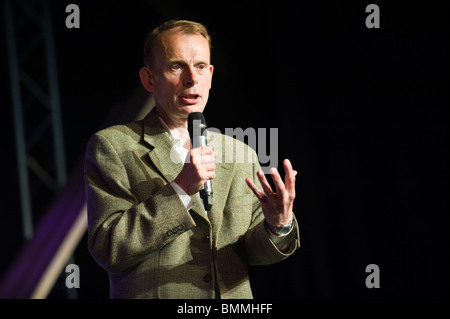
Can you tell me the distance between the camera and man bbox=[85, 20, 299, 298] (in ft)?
5.03

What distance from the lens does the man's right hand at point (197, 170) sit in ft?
4.89

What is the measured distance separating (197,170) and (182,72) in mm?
423

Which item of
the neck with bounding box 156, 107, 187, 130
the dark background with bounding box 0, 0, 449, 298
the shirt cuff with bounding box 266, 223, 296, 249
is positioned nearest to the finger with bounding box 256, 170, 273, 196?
the shirt cuff with bounding box 266, 223, 296, 249

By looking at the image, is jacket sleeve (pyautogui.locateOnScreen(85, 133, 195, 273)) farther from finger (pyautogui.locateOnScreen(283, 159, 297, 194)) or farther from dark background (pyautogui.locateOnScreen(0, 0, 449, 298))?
dark background (pyautogui.locateOnScreen(0, 0, 449, 298))

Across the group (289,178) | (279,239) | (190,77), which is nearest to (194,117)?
(190,77)

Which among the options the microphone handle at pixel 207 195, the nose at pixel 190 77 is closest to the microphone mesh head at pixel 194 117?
the nose at pixel 190 77

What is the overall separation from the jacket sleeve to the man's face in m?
0.31

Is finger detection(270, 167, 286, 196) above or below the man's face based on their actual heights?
below

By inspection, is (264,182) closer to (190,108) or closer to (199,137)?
(199,137)

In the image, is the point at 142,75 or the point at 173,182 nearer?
the point at 173,182

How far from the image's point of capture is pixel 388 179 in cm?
335
